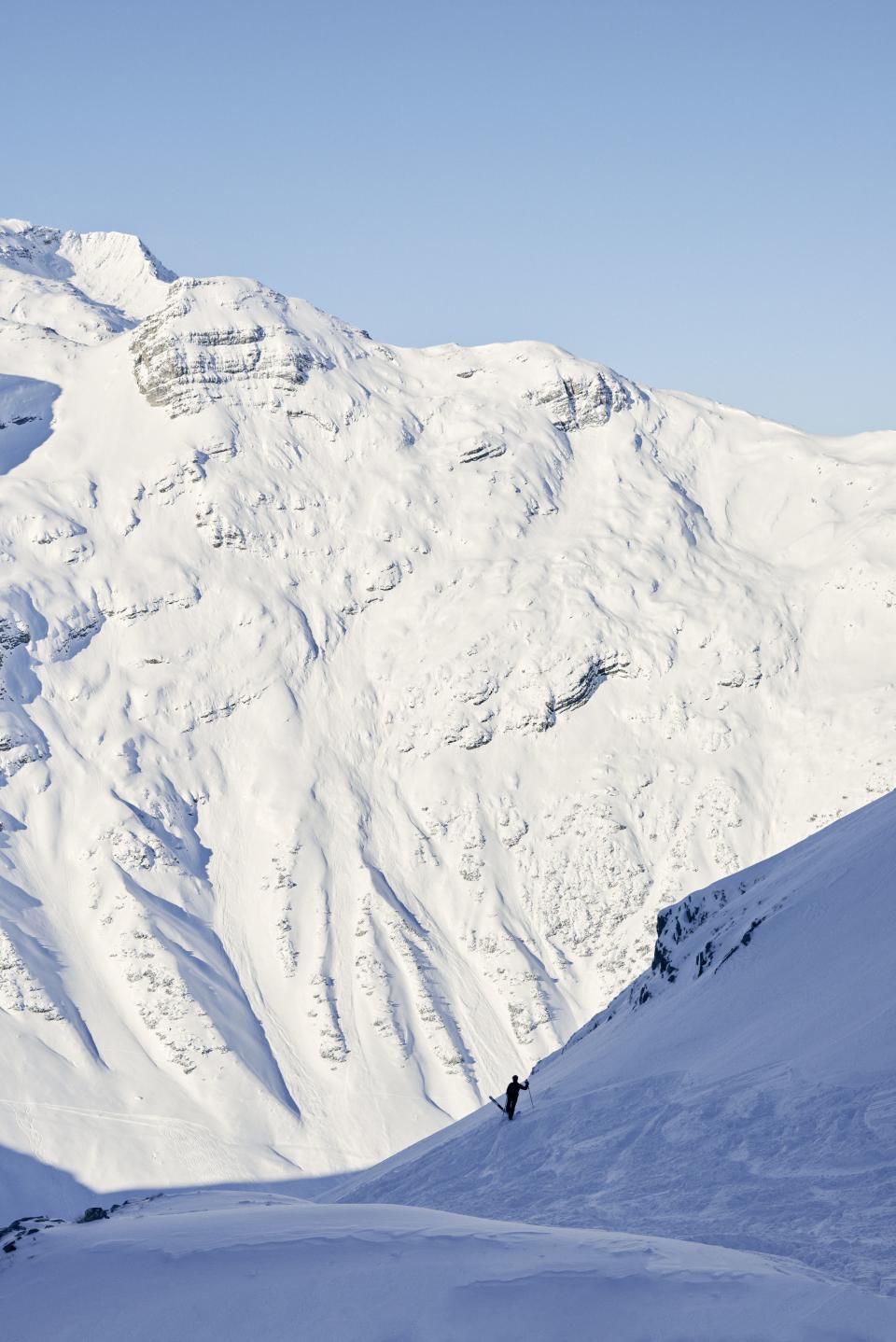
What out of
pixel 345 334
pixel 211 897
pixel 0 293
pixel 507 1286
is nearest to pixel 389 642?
pixel 211 897

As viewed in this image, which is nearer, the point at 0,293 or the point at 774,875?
the point at 774,875

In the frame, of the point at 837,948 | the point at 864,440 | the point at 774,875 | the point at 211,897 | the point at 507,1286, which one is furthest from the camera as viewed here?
the point at 864,440

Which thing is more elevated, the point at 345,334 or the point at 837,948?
the point at 345,334

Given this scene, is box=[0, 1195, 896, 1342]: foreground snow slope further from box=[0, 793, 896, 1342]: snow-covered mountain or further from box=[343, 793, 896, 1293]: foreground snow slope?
box=[343, 793, 896, 1293]: foreground snow slope

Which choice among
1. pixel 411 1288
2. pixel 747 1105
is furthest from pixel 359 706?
pixel 411 1288

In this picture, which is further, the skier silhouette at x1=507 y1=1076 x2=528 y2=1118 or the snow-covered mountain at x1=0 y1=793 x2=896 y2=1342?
the skier silhouette at x1=507 y1=1076 x2=528 y2=1118

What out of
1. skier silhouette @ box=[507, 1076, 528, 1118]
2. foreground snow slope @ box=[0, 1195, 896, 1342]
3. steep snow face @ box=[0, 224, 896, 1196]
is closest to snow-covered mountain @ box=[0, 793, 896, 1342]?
foreground snow slope @ box=[0, 1195, 896, 1342]

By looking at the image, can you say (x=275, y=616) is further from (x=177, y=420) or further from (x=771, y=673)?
(x=771, y=673)

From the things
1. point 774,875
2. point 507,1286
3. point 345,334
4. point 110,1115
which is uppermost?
point 345,334
